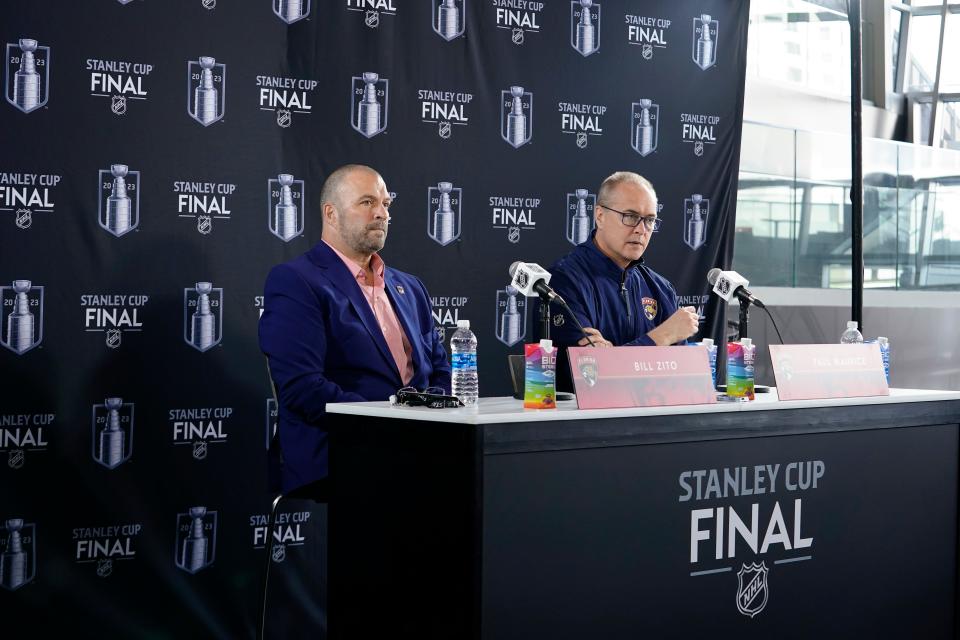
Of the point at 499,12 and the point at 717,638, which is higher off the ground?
the point at 499,12

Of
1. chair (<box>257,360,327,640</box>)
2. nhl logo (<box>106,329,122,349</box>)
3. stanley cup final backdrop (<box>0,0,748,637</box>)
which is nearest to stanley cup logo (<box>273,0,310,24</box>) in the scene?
stanley cup final backdrop (<box>0,0,748,637</box>)

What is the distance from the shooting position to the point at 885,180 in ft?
23.0

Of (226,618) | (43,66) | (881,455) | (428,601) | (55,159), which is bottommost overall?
(226,618)

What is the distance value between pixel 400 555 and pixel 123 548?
1368mm

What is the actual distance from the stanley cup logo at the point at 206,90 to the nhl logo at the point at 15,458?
3.82 ft

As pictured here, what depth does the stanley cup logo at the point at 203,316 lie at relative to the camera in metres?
3.43

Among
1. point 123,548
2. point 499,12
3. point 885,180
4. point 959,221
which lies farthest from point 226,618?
point 959,221

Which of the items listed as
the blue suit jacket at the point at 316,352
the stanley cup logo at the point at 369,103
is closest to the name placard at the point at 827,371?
the blue suit jacket at the point at 316,352

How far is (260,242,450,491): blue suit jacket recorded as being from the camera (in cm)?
292

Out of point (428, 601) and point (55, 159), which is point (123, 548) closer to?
point (55, 159)

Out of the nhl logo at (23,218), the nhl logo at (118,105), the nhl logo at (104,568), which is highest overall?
the nhl logo at (118,105)

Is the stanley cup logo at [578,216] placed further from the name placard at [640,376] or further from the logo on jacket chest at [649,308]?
the name placard at [640,376]

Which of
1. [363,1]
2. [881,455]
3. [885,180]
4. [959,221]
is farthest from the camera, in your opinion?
[959,221]

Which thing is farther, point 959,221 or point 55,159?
point 959,221
